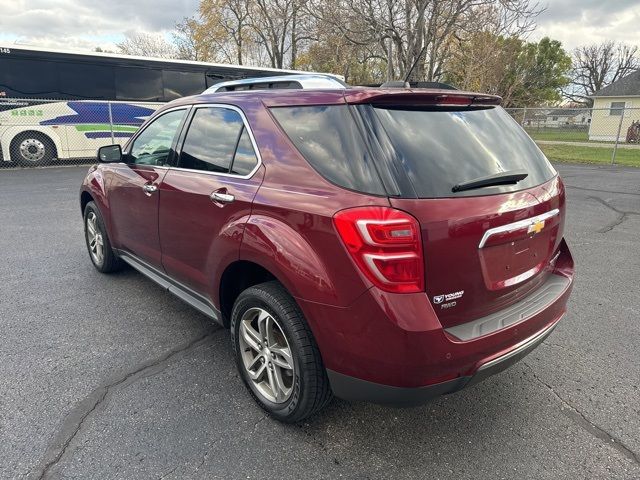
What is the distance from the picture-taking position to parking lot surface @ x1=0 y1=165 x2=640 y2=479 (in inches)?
83.8

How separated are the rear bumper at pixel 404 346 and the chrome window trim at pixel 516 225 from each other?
40 centimetres

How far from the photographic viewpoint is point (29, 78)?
12.3m

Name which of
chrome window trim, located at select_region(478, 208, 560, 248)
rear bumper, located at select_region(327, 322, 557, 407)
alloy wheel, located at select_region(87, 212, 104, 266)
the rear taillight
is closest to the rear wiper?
chrome window trim, located at select_region(478, 208, 560, 248)

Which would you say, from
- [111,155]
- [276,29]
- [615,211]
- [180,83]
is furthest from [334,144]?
[276,29]

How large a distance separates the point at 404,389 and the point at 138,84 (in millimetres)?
14808

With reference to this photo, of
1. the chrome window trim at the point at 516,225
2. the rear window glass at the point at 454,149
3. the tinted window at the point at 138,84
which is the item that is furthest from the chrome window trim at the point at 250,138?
the tinted window at the point at 138,84

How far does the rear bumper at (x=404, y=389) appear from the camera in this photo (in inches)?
76.7

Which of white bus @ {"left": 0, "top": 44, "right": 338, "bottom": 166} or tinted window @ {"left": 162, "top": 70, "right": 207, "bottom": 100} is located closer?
white bus @ {"left": 0, "top": 44, "right": 338, "bottom": 166}

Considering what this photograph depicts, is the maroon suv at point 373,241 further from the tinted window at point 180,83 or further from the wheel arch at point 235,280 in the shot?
the tinted window at point 180,83

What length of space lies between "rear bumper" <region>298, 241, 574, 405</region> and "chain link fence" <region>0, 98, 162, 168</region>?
44.5 feet

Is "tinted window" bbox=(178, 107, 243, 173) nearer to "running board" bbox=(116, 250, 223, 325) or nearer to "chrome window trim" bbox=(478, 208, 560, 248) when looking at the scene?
"running board" bbox=(116, 250, 223, 325)

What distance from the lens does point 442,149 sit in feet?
6.95

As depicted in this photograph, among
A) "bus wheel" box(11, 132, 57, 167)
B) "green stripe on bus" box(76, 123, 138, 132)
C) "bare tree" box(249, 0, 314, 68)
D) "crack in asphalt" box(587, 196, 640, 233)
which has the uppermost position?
"bare tree" box(249, 0, 314, 68)

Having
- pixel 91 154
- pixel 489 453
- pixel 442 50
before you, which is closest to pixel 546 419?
pixel 489 453
